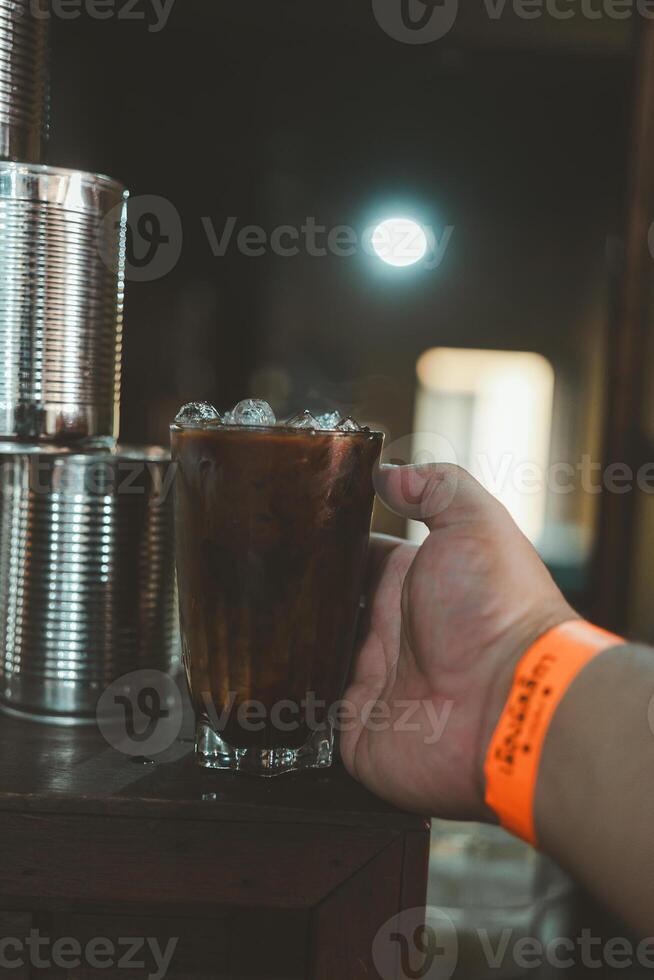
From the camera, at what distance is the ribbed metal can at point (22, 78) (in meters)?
0.92

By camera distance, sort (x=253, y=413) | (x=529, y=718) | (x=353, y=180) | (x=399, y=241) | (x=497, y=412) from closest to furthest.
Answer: (x=529, y=718)
(x=253, y=413)
(x=353, y=180)
(x=399, y=241)
(x=497, y=412)

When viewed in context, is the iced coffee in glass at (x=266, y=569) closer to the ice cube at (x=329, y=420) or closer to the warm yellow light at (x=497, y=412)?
the ice cube at (x=329, y=420)

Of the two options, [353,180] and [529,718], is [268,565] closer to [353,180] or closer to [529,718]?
[529,718]

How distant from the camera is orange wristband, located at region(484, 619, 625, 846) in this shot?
0.70 metres

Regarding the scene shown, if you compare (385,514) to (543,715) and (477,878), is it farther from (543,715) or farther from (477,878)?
(543,715)

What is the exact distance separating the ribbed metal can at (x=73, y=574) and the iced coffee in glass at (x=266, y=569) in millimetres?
125

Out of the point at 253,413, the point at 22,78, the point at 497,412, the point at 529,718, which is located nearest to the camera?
the point at 529,718

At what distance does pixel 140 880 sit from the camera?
74 centimetres

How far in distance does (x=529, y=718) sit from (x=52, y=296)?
56cm

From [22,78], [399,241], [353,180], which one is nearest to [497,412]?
[399,241]

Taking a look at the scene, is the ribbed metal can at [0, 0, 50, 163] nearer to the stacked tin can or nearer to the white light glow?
the stacked tin can

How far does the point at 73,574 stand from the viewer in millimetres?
901

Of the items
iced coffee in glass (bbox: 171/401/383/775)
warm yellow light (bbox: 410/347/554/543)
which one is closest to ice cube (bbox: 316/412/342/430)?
iced coffee in glass (bbox: 171/401/383/775)

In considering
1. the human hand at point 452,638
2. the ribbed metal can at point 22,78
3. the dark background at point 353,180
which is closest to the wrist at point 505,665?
the human hand at point 452,638
